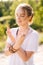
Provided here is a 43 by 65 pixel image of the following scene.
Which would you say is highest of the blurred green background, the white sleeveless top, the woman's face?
the woman's face

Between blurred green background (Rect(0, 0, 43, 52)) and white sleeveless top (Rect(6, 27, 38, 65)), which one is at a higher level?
white sleeveless top (Rect(6, 27, 38, 65))

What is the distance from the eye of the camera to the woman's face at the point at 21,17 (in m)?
0.93

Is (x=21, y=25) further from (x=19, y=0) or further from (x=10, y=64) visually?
(x=19, y=0)

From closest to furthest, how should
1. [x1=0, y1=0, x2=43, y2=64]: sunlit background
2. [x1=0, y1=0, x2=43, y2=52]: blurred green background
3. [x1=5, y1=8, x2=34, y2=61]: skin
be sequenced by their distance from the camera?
[x1=5, y1=8, x2=34, y2=61]: skin
[x1=0, y1=0, x2=43, y2=64]: sunlit background
[x1=0, y1=0, x2=43, y2=52]: blurred green background

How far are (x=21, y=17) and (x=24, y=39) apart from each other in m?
0.09

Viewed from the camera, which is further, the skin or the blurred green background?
the blurred green background

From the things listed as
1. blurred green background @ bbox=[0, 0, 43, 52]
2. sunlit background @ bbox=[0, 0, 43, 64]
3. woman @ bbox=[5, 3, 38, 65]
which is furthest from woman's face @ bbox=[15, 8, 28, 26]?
blurred green background @ bbox=[0, 0, 43, 52]

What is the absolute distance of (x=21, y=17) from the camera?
0.93 meters

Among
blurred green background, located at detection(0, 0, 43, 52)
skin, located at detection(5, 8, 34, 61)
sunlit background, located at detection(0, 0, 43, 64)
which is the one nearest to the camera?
skin, located at detection(5, 8, 34, 61)

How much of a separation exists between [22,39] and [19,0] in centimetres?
291

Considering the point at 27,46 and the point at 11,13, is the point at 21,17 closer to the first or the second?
the point at 27,46

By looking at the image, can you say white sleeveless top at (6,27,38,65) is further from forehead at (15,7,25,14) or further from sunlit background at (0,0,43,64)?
sunlit background at (0,0,43,64)

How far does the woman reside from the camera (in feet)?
3.00

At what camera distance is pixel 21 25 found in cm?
93
